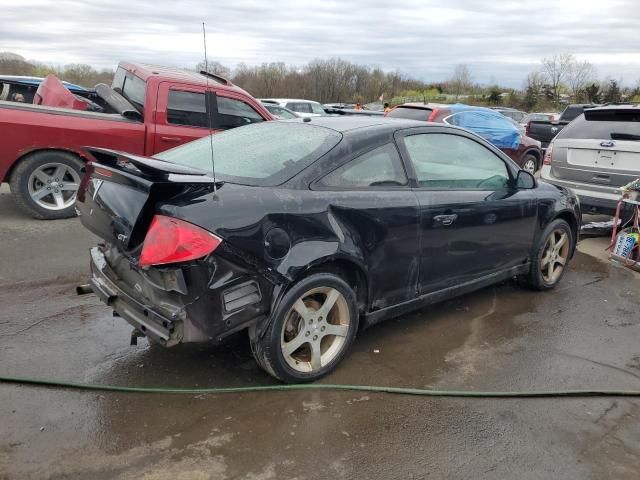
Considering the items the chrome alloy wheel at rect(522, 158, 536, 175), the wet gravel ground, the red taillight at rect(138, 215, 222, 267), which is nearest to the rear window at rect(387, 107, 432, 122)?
the chrome alloy wheel at rect(522, 158, 536, 175)

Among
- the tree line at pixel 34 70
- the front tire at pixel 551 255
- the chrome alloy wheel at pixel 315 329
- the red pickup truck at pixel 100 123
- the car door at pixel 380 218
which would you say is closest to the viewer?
the chrome alloy wheel at pixel 315 329

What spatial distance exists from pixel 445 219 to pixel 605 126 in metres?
4.39

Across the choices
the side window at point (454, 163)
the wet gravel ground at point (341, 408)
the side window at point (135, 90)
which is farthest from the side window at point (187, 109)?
the side window at point (454, 163)

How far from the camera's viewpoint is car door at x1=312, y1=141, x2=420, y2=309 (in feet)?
11.2

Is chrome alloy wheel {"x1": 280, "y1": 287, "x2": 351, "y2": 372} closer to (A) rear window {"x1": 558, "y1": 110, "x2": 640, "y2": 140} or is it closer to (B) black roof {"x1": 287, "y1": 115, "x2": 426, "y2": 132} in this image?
(B) black roof {"x1": 287, "y1": 115, "x2": 426, "y2": 132}

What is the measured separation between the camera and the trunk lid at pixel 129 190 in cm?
292

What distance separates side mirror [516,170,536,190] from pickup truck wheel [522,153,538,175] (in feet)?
28.5

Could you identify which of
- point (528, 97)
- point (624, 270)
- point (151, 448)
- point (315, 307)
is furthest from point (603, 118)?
point (528, 97)

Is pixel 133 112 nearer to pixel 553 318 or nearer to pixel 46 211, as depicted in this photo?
pixel 46 211

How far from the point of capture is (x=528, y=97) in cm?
4878

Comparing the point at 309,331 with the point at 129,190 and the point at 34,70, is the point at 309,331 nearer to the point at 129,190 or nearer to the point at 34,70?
the point at 129,190

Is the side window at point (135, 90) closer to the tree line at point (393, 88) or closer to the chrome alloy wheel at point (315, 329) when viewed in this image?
the chrome alloy wheel at point (315, 329)

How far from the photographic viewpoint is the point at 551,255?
5.19 meters

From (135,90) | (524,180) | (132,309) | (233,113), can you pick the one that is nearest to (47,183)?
(135,90)
